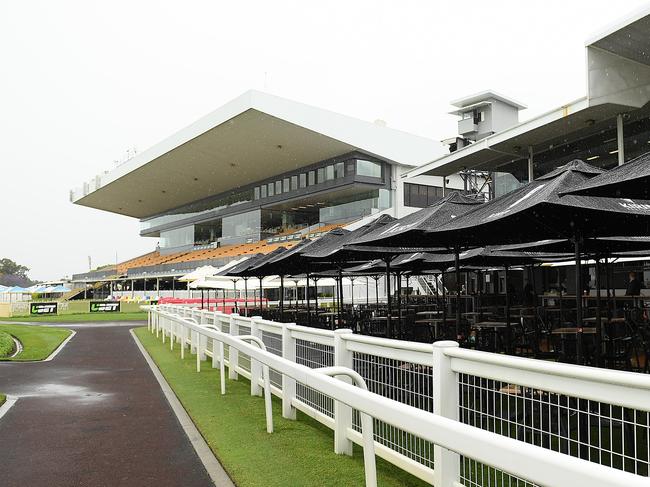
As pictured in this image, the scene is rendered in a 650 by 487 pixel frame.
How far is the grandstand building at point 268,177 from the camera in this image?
4294 cm

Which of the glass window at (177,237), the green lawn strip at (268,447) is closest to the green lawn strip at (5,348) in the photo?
the green lawn strip at (268,447)

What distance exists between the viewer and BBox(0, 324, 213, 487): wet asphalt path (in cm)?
513

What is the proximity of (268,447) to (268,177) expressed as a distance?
167 ft

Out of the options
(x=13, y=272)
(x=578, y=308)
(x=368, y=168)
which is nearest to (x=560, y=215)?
(x=578, y=308)

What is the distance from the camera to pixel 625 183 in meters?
4.14

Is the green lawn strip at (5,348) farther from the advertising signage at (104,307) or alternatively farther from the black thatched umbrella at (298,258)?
the advertising signage at (104,307)

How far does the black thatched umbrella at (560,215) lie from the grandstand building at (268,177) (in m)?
32.1

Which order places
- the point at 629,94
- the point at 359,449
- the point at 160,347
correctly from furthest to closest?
1. the point at 160,347
2. the point at 629,94
3. the point at 359,449

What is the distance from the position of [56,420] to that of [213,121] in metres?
37.7

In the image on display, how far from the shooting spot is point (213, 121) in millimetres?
43188

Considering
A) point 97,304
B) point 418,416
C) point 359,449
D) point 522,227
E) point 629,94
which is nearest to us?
point 418,416

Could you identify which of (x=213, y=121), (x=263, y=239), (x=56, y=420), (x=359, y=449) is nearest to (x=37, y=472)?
(x=56, y=420)

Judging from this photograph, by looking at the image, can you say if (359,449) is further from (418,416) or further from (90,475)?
(418,416)

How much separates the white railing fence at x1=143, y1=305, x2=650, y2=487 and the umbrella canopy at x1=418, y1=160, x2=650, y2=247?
5.96 ft
